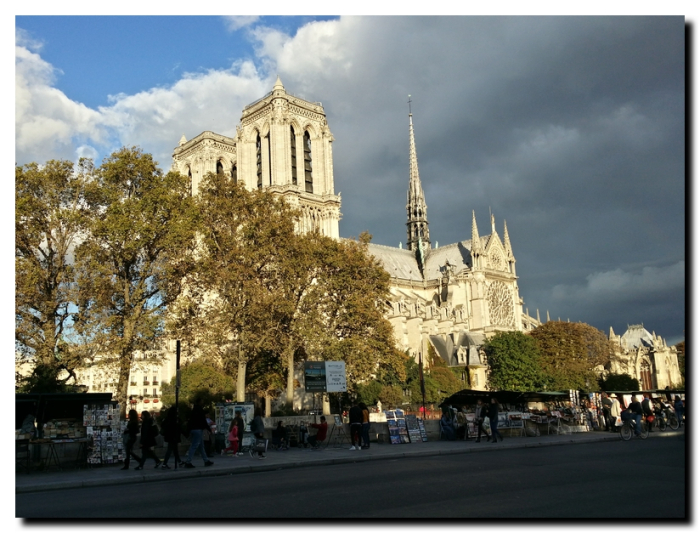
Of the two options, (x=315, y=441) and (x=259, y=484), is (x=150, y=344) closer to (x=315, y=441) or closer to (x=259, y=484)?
(x=315, y=441)

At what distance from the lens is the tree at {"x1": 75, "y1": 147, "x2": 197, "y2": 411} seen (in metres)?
29.2

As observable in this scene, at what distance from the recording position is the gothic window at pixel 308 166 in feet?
251

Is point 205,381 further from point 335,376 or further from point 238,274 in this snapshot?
point 335,376

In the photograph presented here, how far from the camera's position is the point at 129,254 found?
29953 millimetres

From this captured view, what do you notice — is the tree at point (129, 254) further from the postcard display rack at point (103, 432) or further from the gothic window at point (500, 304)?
the gothic window at point (500, 304)

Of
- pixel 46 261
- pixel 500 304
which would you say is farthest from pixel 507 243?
pixel 46 261

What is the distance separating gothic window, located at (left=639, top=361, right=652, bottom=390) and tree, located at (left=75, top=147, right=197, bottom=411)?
10252cm

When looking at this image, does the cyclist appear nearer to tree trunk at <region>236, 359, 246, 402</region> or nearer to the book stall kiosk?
tree trunk at <region>236, 359, 246, 402</region>

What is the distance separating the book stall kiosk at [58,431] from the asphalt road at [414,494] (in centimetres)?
542

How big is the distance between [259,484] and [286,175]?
199 ft

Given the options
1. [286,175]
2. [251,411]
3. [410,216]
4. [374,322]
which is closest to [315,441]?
[251,411]

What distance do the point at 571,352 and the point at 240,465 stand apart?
66.1 meters

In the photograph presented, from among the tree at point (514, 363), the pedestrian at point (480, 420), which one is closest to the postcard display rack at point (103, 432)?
the pedestrian at point (480, 420)

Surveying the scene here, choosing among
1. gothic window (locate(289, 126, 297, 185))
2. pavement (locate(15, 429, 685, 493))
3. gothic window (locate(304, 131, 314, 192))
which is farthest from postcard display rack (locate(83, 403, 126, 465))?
gothic window (locate(304, 131, 314, 192))
